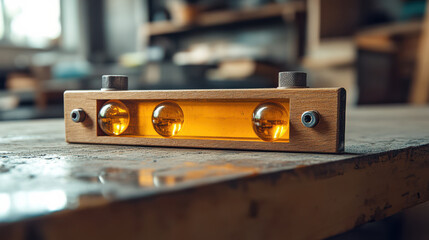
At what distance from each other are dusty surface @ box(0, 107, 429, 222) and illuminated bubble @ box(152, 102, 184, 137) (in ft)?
0.12

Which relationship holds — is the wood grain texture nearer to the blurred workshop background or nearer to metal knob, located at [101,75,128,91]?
metal knob, located at [101,75,128,91]

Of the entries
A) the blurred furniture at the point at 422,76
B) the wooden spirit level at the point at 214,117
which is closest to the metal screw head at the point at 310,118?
the wooden spirit level at the point at 214,117

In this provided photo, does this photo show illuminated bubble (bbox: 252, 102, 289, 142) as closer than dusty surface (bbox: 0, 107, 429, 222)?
No

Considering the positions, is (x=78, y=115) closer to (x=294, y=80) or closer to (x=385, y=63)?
(x=294, y=80)

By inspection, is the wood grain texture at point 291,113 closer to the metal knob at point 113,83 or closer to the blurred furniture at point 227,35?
the metal knob at point 113,83

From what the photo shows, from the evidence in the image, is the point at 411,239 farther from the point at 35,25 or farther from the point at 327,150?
the point at 35,25

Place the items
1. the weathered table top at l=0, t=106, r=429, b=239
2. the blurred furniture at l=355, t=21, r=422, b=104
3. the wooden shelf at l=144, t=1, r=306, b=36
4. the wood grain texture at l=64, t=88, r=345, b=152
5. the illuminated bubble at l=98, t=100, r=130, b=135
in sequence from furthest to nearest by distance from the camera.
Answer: the wooden shelf at l=144, t=1, r=306, b=36 < the blurred furniture at l=355, t=21, r=422, b=104 < the illuminated bubble at l=98, t=100, r=130, b=135 < the wood grain texture at l=64, t=88, r=345, b=152 < the weathered table top at l=0, t=106, r=429, b=239

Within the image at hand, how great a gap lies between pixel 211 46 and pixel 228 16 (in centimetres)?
49

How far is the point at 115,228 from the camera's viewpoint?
0.98 feet

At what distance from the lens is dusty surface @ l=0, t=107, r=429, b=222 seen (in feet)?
1.06

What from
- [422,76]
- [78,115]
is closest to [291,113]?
[78,115]

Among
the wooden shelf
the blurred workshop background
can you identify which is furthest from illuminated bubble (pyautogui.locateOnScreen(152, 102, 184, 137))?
the wooden shelf

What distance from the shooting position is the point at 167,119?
2.23 feet

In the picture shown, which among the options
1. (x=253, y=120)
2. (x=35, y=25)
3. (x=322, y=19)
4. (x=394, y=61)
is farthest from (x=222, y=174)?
(x=35, y=25)
